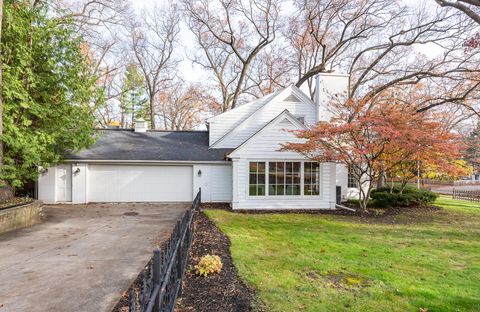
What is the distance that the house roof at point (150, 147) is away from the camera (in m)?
14.6

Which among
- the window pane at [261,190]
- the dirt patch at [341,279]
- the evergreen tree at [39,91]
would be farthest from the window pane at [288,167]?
the evergreen tree at [39,91]

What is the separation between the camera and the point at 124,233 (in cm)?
834

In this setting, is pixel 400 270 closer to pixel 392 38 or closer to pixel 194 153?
pixel 194 153

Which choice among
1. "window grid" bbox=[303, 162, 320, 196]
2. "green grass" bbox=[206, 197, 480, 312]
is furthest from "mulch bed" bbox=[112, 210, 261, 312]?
"window grid" bbox=[303, 162, 320, 196]

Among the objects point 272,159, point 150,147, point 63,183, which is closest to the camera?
point 272,159

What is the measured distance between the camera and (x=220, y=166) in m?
15.0

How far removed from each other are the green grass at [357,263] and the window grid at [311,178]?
2966 millimetres

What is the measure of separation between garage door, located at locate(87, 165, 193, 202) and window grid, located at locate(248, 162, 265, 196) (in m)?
3.91

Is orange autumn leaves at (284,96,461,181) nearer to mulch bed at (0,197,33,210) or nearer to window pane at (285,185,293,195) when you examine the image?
window pane at (285,185,293,195)

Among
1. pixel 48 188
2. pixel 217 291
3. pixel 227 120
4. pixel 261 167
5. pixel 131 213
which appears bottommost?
pixel 131 213

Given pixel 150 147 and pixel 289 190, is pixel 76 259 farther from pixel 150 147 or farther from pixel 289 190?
pixel 150 147

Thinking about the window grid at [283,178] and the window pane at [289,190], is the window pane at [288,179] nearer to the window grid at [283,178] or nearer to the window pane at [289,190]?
the window grid at [283,178]

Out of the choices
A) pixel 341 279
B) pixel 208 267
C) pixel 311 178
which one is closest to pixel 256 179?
pixel 311 178

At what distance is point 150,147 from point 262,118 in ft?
22.2
